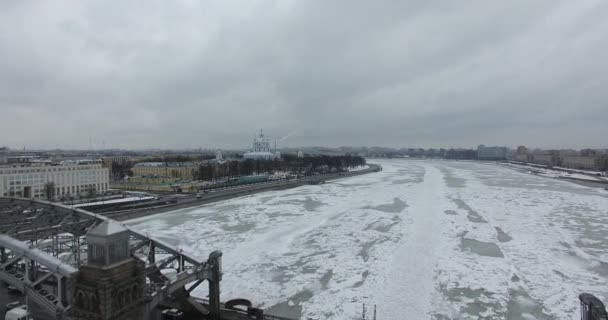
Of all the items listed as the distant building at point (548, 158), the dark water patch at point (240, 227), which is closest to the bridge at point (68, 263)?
the dark water patch at point (240, 227)

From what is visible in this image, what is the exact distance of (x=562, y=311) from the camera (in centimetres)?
Result: 1062

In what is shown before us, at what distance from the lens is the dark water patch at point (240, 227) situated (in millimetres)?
21203

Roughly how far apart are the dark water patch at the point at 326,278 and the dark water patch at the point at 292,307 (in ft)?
2.53

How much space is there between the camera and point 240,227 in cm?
2205

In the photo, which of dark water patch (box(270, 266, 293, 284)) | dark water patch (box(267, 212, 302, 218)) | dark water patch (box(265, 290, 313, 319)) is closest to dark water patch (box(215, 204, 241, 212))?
dark water patch (box(267, 212, 302, 218))

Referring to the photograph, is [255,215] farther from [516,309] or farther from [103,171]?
[103,171]

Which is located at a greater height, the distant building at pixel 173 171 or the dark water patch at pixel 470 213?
the distant building at pixel 173 171

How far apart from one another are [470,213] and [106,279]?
24985 millimetres

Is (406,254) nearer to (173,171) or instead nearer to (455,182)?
(455,182)

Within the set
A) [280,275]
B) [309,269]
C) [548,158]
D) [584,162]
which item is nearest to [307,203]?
[309,269]

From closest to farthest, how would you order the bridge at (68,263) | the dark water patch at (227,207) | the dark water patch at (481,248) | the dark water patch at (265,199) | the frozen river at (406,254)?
the bridge at (68,263), the frozen river at (406,254), the dark water patch at (481,248), the dark water patch at (227,207), the dark water patch at (265,199)

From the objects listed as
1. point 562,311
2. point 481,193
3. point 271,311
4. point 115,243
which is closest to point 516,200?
point 481,193

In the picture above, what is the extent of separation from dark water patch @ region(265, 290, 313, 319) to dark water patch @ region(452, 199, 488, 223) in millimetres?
15562

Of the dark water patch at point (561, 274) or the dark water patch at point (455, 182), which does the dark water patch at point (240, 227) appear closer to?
the dark water patch at point (561, 274)
